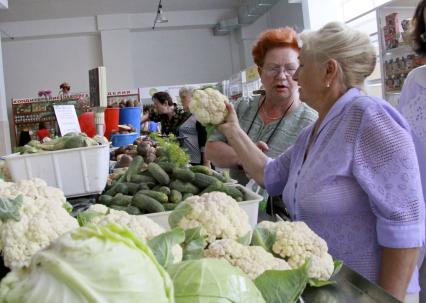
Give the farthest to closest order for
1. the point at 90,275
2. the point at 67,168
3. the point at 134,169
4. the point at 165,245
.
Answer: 1. the point at 134,169
2. the point at 67,168
3. the point at 165,245
4. the point at 90,275

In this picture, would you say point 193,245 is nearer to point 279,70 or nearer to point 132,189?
point 132,189

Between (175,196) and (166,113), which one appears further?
(166,113)

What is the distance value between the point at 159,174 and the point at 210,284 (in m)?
1.31

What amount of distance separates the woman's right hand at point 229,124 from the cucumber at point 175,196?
53 centimetres

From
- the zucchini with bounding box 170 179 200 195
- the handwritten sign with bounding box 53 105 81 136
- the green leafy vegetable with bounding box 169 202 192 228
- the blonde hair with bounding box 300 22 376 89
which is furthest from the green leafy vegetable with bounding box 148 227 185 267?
the handwritten sign with bounding box 53 105 81 136

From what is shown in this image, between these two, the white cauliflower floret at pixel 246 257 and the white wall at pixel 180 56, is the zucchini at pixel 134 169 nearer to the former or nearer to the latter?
the white cauliflower floret at pixel 246 257

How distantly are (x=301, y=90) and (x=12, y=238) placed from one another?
1.34 meters

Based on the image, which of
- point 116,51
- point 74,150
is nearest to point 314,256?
point 74,150

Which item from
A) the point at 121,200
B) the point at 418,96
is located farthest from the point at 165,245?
the point at 418,96

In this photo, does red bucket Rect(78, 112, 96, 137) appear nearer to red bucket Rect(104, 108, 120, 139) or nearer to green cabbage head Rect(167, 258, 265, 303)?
red bucket Rect(104, 108, 120, 139)

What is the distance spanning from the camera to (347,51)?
5.30 ft

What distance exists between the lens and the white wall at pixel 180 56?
15.0 m

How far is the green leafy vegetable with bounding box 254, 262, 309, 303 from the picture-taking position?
2.35 feet

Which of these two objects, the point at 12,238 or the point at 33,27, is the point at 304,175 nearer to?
the point at 12,238
